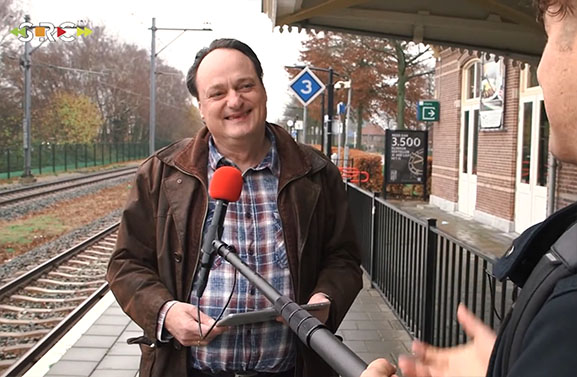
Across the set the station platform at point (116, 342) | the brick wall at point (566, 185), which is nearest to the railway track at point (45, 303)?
the station platform at point (116, 342)

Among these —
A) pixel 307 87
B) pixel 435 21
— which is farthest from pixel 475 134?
pixel 435 21

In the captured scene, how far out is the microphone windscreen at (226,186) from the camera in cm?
198

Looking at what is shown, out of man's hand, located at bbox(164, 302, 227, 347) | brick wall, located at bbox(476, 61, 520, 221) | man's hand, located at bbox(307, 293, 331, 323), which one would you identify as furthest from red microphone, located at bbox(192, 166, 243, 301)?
brick wall, located at bbox(476, 61, 520, 221)

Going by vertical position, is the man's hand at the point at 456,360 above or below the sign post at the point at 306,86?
below

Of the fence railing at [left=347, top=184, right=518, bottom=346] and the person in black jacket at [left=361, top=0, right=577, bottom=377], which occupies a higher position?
the person in black jacket at [left=361, top=0, right=577, bottom=377]

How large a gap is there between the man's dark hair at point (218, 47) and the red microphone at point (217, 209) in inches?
23.6

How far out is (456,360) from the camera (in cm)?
132

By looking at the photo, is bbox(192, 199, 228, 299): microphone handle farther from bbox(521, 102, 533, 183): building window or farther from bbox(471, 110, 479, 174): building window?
bbox(471, 110, 479, 174): building window

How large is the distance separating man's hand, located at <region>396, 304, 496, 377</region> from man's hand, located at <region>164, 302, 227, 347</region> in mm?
869

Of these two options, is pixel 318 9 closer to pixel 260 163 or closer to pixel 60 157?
pixel 260 163

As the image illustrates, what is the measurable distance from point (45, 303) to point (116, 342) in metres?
2.36

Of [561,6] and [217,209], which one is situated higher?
[561,6]

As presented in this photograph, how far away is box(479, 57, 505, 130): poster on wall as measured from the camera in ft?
46.0

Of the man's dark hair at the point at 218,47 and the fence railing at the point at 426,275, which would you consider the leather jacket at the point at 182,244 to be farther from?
the fence railing at the point at 426,275
